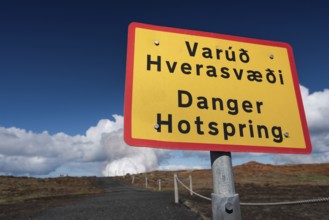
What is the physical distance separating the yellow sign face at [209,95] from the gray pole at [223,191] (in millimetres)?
85

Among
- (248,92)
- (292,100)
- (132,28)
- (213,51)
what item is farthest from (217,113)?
(132,28)

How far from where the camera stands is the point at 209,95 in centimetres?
192

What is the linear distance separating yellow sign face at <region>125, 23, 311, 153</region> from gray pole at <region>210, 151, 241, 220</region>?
85mm

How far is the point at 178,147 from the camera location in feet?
5.66

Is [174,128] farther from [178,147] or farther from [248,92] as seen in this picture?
[248,92]

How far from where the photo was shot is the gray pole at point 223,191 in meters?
1.69

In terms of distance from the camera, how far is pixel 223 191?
1727mm

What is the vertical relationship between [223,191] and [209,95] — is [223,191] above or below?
below

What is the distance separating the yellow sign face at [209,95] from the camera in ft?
5.79

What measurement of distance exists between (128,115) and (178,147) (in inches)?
15.3

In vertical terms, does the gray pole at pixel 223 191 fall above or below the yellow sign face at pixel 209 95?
below

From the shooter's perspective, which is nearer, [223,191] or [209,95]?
[223,191]

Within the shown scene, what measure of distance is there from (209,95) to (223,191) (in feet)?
2.19

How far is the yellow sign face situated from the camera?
176 centimetres
